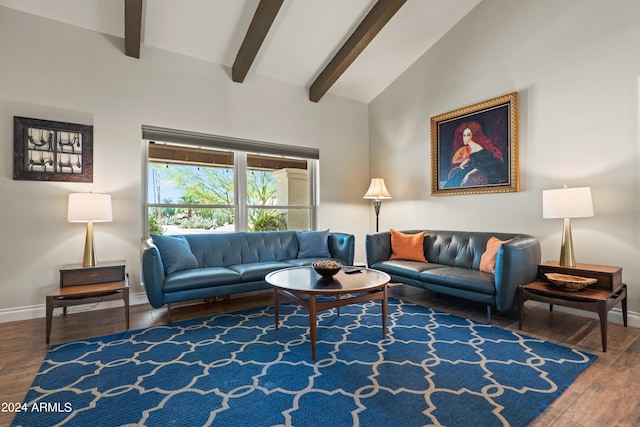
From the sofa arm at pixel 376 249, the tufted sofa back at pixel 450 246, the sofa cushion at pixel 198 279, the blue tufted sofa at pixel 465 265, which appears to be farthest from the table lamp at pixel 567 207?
the sofa cushion at pixel 198 279

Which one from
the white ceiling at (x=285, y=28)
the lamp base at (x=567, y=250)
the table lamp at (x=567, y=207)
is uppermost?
the white ceiling at (x=285, y=28)

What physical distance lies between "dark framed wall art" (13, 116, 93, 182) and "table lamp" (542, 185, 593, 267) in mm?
4550

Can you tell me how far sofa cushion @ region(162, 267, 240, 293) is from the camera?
9.96ft

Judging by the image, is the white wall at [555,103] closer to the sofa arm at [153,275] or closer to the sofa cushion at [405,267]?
the sofa cushion at [405,267]

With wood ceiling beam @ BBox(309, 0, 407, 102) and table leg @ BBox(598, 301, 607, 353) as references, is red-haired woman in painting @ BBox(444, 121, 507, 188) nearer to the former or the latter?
wood ceiling beam @ BBox(309, 0, 407, 102)

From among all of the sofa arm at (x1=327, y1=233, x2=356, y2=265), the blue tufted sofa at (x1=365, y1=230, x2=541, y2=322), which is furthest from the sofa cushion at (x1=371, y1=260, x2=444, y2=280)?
the sofa arm at (x1=327, y1=233, x2=356, y2=265)

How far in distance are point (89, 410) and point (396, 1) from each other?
4244 mm

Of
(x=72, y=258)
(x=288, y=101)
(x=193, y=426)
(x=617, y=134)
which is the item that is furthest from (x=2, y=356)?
(x=617, y=134)

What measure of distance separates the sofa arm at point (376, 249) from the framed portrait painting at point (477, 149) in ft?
3.41

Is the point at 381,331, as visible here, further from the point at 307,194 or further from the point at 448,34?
the point at 448,34

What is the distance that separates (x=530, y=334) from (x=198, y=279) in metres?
2.97

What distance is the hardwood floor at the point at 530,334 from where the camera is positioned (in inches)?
65.1

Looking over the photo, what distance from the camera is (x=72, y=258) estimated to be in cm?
338

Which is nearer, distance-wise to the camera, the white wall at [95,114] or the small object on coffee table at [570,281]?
the small object on coffee table at [570,281]
